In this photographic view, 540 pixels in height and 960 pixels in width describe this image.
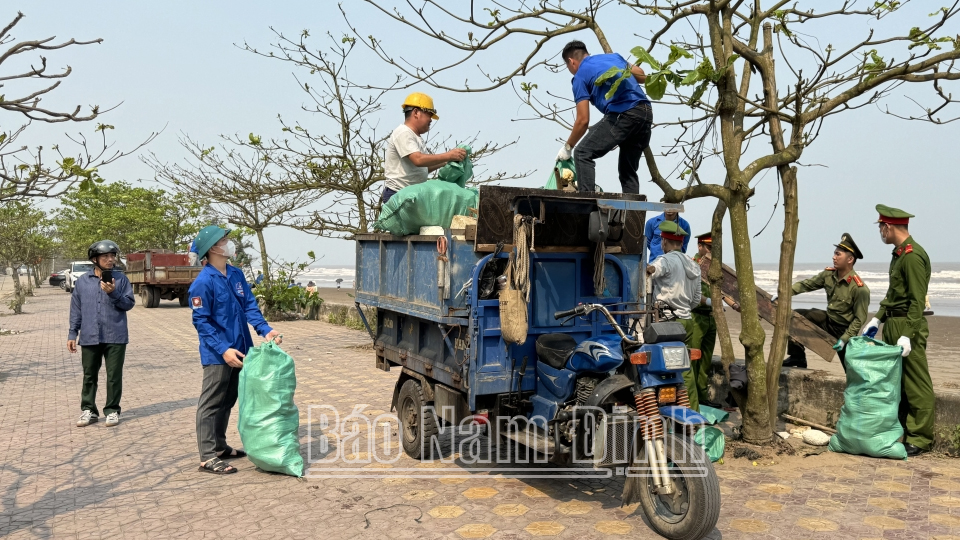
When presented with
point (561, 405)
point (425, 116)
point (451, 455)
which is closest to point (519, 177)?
point (425, 116)

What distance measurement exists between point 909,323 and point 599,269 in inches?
106

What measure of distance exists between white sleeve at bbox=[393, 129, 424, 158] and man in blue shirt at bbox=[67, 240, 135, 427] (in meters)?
3.28

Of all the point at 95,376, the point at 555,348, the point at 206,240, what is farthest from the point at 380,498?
the point at 95,376

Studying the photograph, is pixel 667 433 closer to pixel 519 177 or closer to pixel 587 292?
pixel 587 292

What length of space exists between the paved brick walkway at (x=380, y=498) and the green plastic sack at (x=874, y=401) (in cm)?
13

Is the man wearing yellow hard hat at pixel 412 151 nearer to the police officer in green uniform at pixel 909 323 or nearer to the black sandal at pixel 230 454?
the black sandal at pixel 230 454


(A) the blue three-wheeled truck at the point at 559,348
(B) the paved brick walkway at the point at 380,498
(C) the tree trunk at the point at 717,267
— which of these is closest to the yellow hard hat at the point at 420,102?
(A) the blue three-wheeled truck at the point at 559,348

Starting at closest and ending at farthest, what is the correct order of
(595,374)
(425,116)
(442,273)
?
(595,374) < (442,273) < (425,116)

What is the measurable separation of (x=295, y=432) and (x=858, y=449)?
4.37 meters

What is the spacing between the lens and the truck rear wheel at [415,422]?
561cm

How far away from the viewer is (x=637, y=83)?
5660 mm

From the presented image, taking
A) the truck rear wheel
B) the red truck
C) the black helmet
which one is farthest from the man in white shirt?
the red truck

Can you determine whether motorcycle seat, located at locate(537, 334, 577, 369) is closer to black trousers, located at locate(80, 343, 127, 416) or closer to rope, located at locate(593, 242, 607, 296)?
rope, located at locate(593, 242, 607, 296)

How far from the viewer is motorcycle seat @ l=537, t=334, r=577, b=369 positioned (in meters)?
4.69
